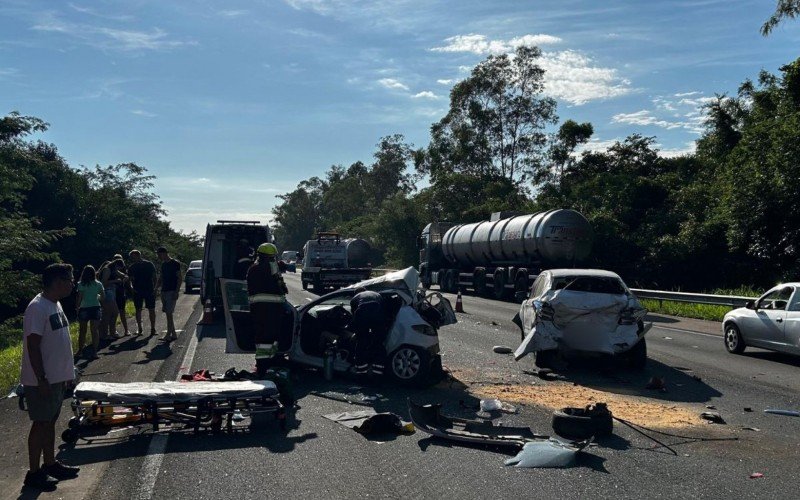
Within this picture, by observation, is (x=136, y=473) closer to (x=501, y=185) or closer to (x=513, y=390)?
(x=513, y=390)

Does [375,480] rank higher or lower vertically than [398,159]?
lower

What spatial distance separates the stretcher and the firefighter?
257 cm

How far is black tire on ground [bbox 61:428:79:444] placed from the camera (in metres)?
7.03

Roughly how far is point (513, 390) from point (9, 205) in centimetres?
2079

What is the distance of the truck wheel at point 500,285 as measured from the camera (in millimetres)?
30953

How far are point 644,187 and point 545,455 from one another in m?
34.7

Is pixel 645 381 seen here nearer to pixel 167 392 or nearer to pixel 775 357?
pixel 775 357

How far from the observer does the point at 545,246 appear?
27844mm

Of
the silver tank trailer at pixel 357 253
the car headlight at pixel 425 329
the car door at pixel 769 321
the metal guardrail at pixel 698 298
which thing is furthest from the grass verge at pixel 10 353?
the silver tank trailer at pixel 357 253

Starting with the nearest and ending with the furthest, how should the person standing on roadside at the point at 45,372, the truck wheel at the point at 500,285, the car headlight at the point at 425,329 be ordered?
the person standing on roadside at the point at 45,372 < the car headlight at the point at 425,329 < the truck wheel at the point at 500,285

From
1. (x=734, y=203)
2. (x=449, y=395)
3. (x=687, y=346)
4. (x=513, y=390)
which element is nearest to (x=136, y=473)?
(x=449, y=395)

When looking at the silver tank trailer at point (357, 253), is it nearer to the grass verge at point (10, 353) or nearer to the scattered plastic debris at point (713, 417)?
the grass verge at point (10, 353)

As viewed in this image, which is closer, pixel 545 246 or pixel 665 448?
pixel 665 448

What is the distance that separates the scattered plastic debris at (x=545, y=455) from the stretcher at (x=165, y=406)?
94.0 inches
